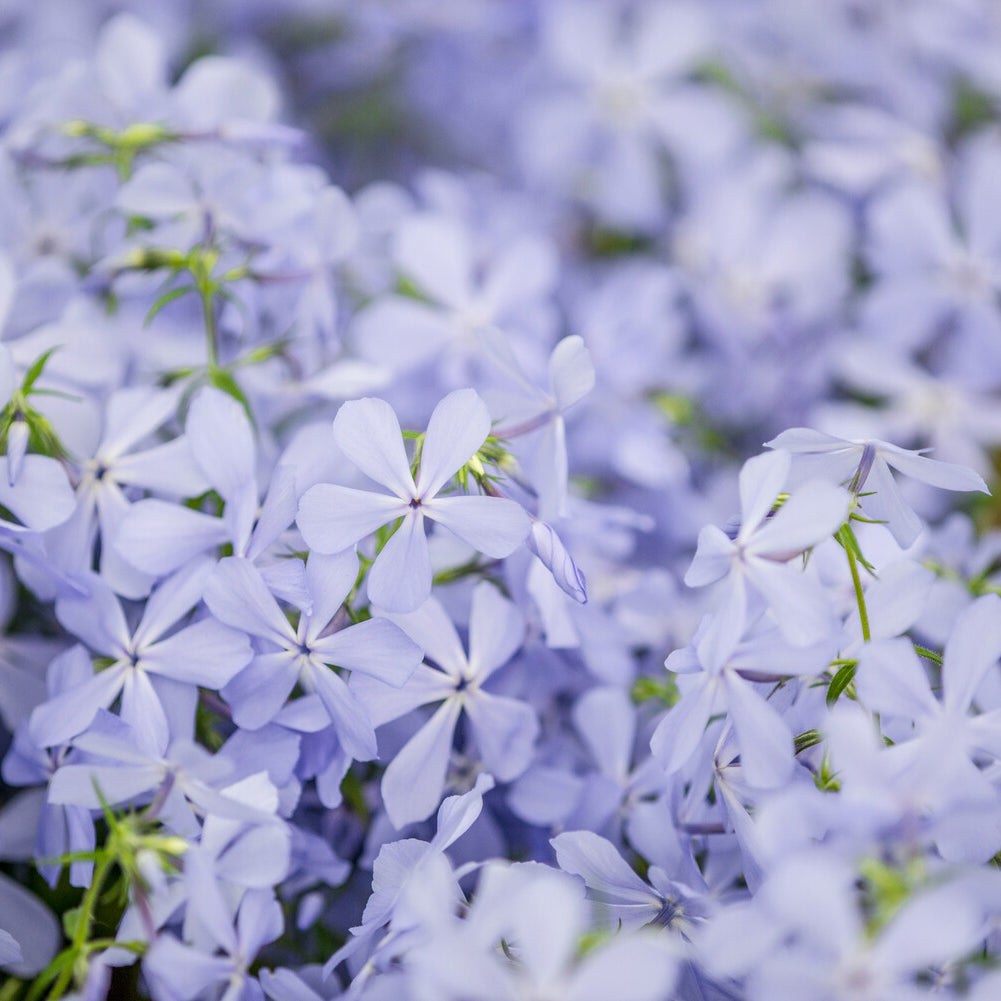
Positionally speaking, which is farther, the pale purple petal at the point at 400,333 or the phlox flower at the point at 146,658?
the pale purple petal at the point at 400,333

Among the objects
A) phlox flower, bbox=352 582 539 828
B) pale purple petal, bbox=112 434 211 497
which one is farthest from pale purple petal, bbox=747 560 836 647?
pale purple petal, bbox=112 434 211 497

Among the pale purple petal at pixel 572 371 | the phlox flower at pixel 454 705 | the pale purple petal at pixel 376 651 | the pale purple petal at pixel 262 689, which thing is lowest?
the phlox flower at pixel 454 705

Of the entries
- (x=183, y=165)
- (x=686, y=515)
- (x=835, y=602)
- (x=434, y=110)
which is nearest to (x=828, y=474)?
(x=835, y=602)

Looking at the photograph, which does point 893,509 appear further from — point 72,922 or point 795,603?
point 72,922

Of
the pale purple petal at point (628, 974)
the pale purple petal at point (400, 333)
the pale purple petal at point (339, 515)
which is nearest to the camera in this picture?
the pale purple petal at point (628, 974)

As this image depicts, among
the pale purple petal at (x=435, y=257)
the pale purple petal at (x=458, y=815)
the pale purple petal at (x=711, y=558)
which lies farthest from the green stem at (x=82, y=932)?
the pale purple petal at (x=435, y=257)

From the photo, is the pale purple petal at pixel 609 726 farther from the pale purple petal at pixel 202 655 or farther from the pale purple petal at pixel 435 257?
the pale purple petal at pixel 435 257

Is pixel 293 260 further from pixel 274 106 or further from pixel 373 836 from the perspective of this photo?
pixel 373 836

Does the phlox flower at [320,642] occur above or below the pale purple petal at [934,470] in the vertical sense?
below
